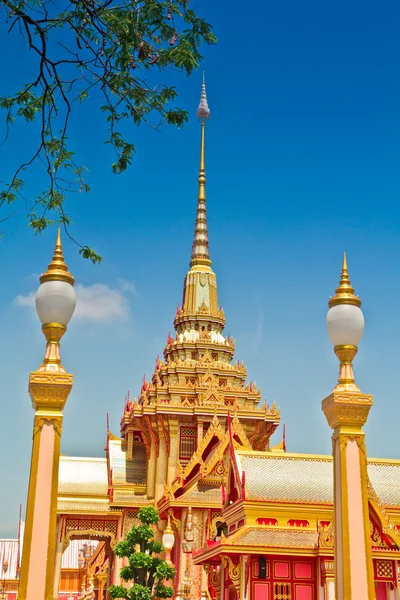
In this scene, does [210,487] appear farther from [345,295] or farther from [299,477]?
[345,295]

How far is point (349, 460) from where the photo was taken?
31.0 feet

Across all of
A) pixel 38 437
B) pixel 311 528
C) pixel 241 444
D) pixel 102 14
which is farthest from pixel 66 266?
pixel 241 444

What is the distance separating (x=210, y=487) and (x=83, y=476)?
7843mm

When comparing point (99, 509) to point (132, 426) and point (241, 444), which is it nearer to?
point (132, 426)

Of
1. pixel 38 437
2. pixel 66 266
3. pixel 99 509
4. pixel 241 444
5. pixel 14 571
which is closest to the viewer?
pixel 38 437

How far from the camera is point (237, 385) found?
142 ft

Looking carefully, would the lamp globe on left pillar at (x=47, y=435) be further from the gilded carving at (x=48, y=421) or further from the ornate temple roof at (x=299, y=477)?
the ornate temple roof at (x=299, y=477)

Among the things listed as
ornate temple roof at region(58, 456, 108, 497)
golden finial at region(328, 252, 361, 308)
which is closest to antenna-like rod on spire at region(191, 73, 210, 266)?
ornate temple roof at region(58, 456, 108, 497)

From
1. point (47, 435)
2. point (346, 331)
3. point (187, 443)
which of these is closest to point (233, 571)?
point (346, 331)

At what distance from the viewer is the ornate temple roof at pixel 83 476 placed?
38.6m

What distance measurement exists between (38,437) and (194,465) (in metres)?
27.6

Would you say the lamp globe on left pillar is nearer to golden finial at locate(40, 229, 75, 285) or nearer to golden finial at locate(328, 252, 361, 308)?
golden finial at locate(40, 229, 75, 285)

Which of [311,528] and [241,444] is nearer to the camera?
[311,528]

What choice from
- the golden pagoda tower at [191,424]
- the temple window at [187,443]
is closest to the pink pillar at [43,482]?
the golden pagoda tower at [191,424]
